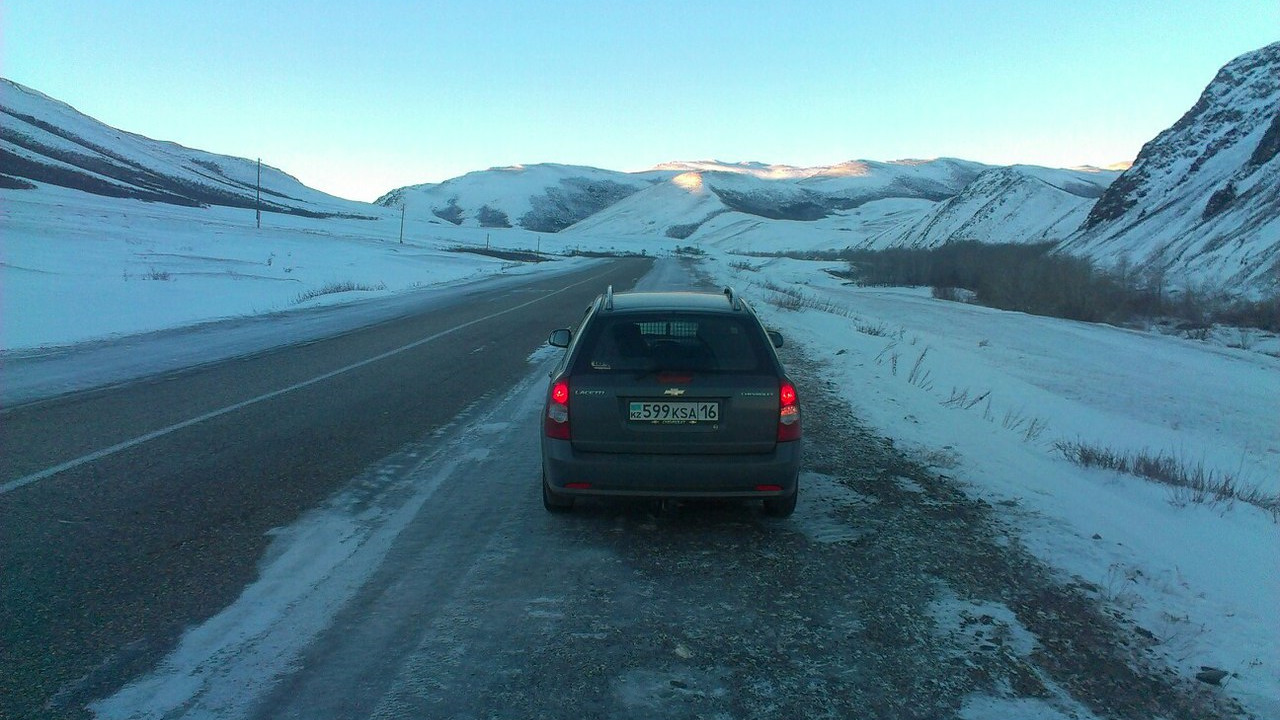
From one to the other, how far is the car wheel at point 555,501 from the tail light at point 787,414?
145 centimetres

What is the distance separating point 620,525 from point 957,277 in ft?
133

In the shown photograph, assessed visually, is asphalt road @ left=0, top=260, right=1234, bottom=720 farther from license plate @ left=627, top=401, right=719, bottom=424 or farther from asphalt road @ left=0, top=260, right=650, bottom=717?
license plate @ left=627, top=401, right=719, bottom=424

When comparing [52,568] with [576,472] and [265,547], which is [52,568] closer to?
[265,547]

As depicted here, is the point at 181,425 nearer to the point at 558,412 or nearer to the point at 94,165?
the point at 558,412

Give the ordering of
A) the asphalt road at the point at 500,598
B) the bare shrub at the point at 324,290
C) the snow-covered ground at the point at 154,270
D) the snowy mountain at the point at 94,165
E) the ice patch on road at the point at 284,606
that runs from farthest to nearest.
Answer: the snowy mountain at the point at 94,165, the bare shrub at the point at 324,290, the snow-covered ground at the point at 154,270, the asphalt road at the point at 500,598, the ice patch on road at the point at 284,606

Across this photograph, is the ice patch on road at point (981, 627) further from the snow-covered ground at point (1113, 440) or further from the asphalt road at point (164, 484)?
the asphalt road at point (164, 484)

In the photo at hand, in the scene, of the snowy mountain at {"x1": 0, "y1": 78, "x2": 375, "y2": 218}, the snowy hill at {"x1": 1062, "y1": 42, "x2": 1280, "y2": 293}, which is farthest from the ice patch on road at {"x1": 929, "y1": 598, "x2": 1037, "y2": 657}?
the snowy mountain at {"x1": 0, "y1": 78, "x2": 375, "y2": 218}

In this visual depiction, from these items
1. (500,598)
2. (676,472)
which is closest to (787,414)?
(676,472)

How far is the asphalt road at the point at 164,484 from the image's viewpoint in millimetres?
3609

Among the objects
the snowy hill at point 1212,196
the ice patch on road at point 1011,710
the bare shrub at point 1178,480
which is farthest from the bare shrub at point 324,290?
the snowy hill at point 1212,196

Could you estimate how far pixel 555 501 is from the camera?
17.9 feet

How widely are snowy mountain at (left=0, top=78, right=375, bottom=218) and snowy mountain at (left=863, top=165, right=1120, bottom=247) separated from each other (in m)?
77.6

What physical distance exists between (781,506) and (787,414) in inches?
26.8

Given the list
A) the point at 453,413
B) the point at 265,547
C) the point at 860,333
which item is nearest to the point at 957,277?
the point at 860,333
